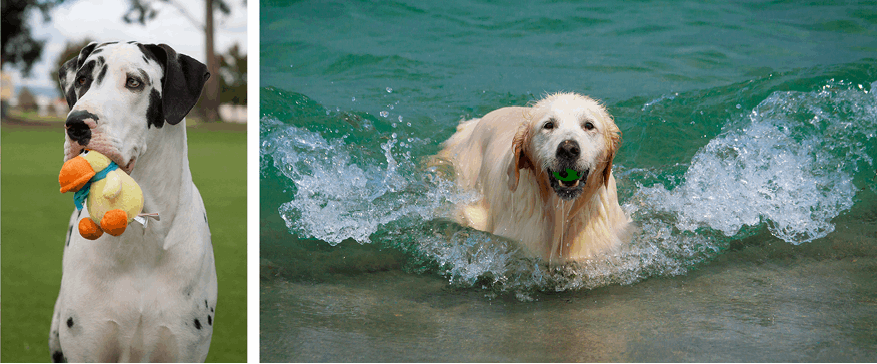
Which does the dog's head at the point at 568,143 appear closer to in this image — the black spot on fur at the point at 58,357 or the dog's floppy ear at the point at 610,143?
the dog's floppy ear at the point at 610,143

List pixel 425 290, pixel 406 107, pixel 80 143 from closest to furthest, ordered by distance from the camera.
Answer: pixel 80 143
pixel 425 290
pixel 406 107

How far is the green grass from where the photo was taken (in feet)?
9.24

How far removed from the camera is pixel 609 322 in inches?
114

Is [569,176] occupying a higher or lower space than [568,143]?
lower

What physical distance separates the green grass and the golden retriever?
1665mm

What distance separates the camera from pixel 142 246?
221 centimetres

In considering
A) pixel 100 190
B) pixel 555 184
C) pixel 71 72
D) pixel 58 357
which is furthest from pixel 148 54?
pixel 555 184

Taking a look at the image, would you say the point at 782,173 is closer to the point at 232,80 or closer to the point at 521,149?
the point at 521,149

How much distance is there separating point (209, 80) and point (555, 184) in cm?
1049

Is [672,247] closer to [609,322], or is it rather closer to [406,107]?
[609,322]

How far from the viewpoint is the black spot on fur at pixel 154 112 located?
212cm

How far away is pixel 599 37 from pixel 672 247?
14.5ft

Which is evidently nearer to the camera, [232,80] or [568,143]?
[568,143]

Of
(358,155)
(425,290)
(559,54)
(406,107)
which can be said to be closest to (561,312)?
(425,290)
